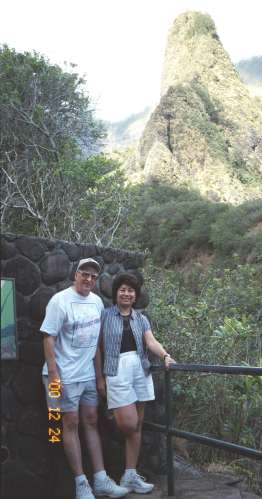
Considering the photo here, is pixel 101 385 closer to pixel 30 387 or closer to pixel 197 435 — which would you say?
pixel 30 387

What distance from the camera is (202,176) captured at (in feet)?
135

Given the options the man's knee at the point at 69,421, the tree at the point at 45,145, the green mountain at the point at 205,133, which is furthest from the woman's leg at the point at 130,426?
the green mountain at the point at 205,133

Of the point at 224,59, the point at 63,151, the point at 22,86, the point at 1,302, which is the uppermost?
the point at 224,59

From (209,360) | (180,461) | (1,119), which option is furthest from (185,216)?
(180,461)

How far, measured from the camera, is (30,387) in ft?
12.4

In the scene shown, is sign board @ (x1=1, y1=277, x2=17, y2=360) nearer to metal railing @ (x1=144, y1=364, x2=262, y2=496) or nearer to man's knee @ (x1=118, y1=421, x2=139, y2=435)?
man's knee @ (x1=118, y1=421, x2=139, y2=435)

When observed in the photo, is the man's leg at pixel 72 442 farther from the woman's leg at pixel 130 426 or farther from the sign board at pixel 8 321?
the sign board at pixel 8 321

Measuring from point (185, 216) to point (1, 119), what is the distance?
15.7 meters

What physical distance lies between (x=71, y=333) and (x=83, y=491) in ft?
3.25

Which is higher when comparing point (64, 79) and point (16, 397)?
point (64, 79)

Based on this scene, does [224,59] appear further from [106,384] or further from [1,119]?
[106,384]

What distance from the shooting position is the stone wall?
3635 mm
